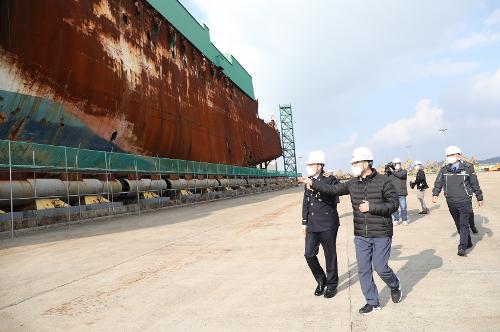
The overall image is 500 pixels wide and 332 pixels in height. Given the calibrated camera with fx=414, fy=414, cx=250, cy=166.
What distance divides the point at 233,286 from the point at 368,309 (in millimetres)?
1754

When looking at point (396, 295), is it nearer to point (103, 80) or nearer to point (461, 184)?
point (461, 184)

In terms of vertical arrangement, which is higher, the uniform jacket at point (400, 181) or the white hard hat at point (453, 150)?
the white hard hat at point (453, 150)

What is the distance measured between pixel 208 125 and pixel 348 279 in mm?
26679

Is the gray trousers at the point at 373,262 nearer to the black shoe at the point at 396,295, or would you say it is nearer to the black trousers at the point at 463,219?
the black shoe at the point at 396,295

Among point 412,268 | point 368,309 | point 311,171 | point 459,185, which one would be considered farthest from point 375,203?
point 459,185

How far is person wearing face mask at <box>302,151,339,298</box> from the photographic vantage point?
4.61 meters

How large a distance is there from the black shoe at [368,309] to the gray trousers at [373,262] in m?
0.07

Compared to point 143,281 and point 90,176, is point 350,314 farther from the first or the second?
point 90,176

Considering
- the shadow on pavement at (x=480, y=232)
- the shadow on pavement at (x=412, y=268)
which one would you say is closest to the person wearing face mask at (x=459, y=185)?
the shadow on pavement at (x=480, y=232)

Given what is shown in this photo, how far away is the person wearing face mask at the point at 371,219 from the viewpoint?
4113 mm

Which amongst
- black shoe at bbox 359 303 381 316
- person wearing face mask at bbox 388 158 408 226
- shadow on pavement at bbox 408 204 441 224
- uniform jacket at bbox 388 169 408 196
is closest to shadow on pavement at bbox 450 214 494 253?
shadow on pavement at bbox 408 204 441 224

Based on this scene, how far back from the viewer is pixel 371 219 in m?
4.21

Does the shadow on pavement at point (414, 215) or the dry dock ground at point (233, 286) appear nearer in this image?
the dry dock ground at point (233, 286)

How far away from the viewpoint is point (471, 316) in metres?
3.55
